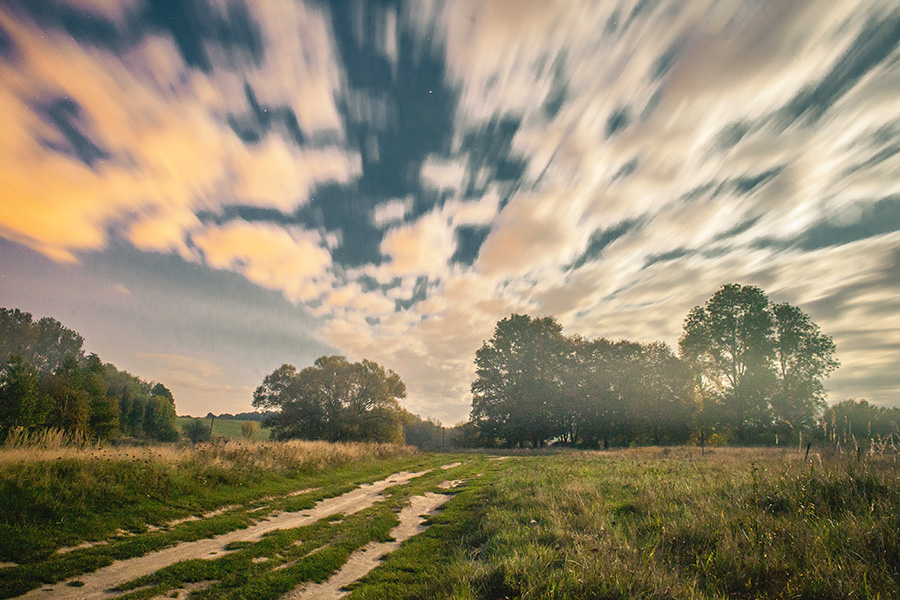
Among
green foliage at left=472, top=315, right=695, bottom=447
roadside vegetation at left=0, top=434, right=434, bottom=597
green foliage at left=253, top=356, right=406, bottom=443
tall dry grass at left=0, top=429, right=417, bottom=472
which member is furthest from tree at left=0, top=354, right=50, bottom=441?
green foliage at left=472, top=315, right=695, bottom=447

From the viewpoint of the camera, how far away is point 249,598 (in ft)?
17.4

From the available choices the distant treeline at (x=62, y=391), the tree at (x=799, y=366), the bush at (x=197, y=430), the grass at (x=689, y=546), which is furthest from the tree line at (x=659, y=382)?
the bush at (x=197, y=430)

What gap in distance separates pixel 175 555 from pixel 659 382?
6074 centimetres

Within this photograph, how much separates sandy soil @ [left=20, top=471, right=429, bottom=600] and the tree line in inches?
1774

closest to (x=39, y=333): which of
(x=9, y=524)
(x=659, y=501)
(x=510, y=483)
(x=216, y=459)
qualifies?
(x=216, y=459)

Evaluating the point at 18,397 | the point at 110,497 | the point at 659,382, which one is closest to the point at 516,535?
the point at 110,497

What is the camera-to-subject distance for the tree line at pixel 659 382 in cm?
4038

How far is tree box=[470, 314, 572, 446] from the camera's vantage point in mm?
53656

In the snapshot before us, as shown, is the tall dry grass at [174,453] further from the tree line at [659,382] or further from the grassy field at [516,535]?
the tree line at [659,382]

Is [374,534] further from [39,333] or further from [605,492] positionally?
[39,333]

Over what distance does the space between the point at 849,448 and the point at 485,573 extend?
9.42 metres

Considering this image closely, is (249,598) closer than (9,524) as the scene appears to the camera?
Yes

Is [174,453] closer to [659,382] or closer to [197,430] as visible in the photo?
[659,382]

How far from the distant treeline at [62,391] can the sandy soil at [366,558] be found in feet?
33.8
